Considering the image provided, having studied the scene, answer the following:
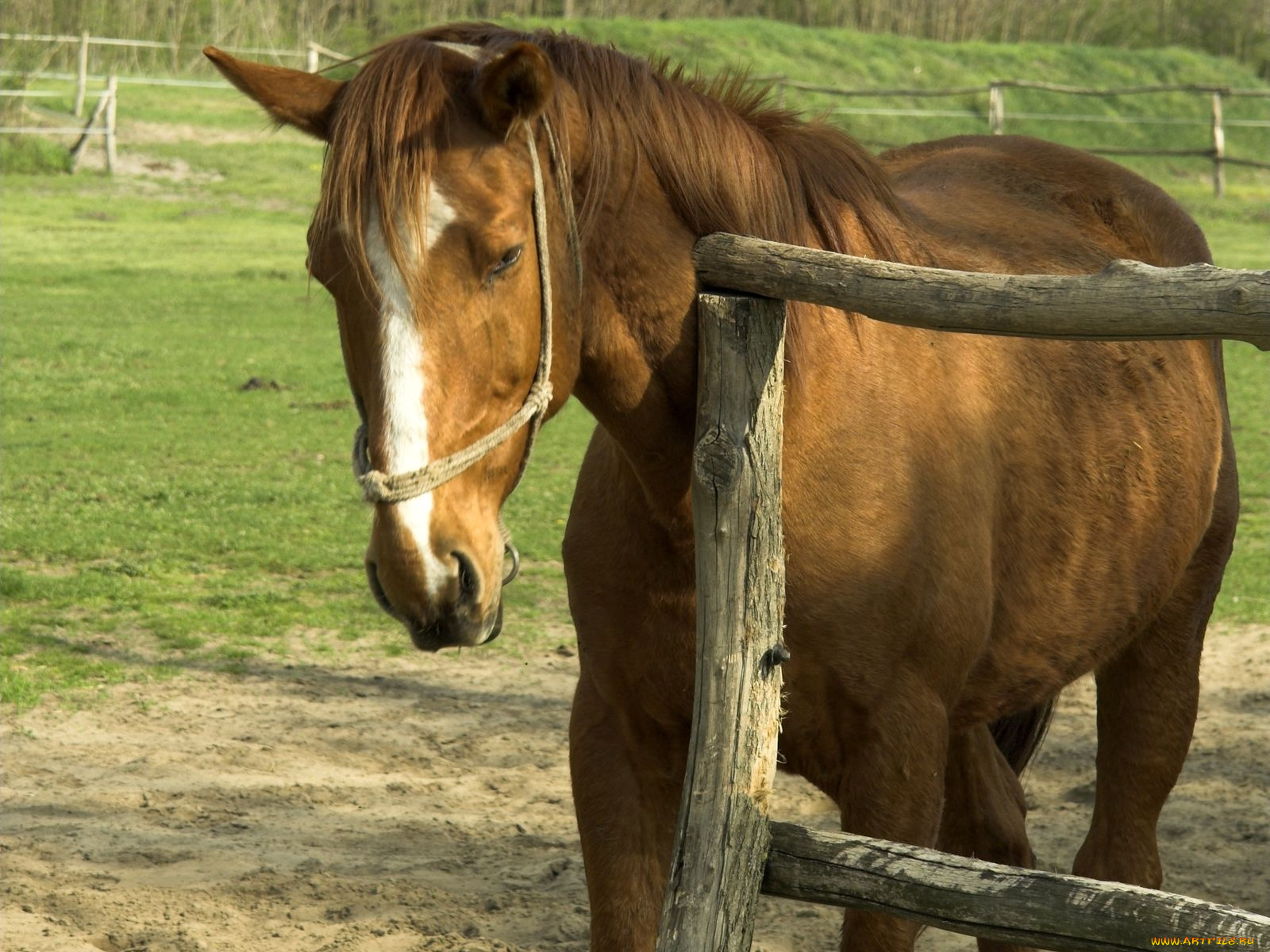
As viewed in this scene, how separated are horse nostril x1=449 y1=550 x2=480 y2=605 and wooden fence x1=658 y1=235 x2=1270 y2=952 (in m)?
0.42

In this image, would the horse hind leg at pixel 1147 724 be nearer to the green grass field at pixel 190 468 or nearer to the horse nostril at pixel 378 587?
the horse nostril at pixel 378 587

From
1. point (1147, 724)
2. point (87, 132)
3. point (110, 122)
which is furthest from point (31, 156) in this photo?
point (1147, 724)

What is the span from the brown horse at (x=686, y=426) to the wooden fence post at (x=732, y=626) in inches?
5.4

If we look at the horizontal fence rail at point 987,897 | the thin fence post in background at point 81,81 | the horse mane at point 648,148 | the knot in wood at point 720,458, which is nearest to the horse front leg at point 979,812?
the horizontal fence rail at point 987,897

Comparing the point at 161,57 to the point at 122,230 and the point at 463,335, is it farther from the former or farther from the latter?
the point at 463,335

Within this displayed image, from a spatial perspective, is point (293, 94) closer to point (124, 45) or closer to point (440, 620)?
point (440, 620)

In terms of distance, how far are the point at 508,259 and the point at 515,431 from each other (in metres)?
0.26

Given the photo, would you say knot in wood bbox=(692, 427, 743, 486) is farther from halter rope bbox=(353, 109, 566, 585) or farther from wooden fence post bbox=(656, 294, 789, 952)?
halter rope bbox=(353, 109, 566, 585)

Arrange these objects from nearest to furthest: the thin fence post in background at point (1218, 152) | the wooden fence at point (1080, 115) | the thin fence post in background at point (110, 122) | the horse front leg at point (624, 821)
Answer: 1. the horse front leg at point (624, 821)
2. the thin fence post in background at point (110, 122)
3. the wooden fence at point (1080, 115)
4. the thin fence post in background at point (1218, 152)

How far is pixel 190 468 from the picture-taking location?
26.2 ft

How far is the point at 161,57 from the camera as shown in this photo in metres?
25.8

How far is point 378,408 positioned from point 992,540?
1395mm

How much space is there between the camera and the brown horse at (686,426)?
2.05m

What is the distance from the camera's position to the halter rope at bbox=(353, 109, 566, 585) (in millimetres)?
1975
